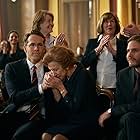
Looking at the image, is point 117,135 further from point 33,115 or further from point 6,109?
point 6,109

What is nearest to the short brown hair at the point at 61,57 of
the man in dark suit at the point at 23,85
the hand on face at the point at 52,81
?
the hand on face at the point at 52,81

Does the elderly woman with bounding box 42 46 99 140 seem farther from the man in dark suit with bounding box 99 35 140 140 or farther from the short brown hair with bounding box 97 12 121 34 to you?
the short brown hair with bounding box 97 12 121 34

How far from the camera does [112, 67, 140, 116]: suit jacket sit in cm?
289

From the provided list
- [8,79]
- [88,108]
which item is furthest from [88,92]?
[8,79]

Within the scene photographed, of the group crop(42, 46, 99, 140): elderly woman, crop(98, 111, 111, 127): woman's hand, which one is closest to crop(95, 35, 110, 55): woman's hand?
crop(42, 46, 99, 140): elderly woman

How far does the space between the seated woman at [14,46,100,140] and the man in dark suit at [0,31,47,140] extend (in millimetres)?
→ 199

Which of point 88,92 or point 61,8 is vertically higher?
point 61,8

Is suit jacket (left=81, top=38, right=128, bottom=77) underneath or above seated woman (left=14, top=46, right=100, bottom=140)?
above

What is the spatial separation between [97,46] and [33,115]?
1.05 meters

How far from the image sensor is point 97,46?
3.81m

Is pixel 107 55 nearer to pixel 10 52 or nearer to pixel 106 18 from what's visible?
pixel 106 18

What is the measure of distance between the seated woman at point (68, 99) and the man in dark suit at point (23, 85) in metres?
0.20

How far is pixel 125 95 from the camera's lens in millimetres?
2992

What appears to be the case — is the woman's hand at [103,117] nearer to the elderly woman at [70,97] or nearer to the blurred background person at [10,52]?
the elderly woman at [70,97]
